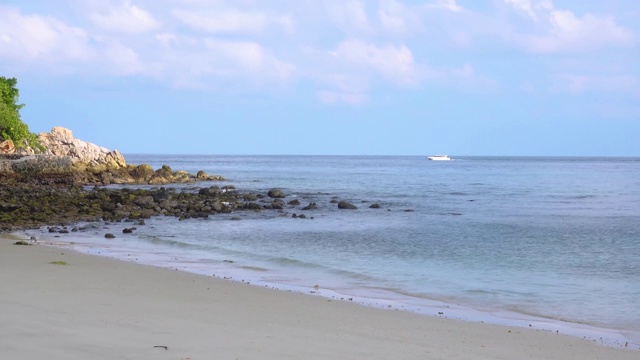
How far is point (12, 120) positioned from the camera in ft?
168

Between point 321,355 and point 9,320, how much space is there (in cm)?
336

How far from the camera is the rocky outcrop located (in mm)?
58406

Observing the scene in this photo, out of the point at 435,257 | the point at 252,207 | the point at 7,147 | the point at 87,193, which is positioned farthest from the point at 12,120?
the point at 435,257

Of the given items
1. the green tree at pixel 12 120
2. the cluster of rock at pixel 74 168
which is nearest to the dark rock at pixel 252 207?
the cluster of rock at pixel 74 168

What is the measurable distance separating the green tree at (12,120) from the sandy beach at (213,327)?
42.3 meters

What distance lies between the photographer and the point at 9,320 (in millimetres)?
7457

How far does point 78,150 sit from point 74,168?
893 cm

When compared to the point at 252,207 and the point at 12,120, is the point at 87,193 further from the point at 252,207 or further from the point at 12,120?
the point at 12,120

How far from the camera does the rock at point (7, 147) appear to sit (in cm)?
5419

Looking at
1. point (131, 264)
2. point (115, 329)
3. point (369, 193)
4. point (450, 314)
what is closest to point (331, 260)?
point (131, 264)

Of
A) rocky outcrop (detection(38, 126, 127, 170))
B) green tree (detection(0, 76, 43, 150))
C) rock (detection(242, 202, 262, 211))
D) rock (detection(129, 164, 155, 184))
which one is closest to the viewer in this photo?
rock (detection(242, 202, 262, 211))

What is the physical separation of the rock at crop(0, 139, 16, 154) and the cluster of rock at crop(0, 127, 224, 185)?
1.56 meters

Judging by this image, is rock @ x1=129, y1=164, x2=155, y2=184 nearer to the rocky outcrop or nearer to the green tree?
the rocky outcrop

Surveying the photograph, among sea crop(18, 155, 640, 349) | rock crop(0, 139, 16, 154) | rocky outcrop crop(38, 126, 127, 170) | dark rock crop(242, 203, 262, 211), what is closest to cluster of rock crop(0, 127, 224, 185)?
rocky outcrop crop(38, 126, 127, 170)
